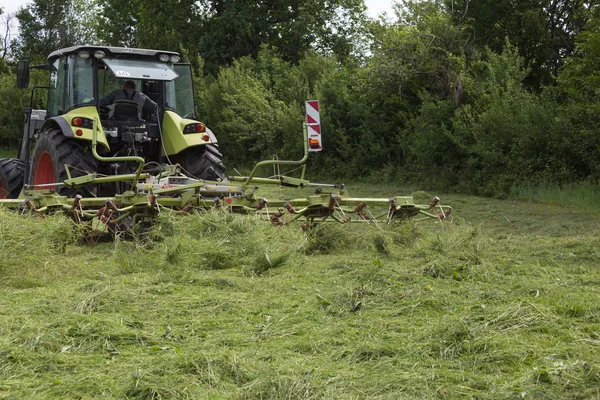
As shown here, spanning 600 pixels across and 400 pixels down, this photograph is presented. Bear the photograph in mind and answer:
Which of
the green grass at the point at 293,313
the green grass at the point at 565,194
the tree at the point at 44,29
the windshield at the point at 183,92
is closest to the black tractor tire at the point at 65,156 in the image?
the green grass at the point at 293,313

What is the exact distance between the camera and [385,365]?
12.2ft

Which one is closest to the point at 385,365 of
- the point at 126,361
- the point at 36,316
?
→ the point at 126,361

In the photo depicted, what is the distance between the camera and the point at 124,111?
958 centimetres

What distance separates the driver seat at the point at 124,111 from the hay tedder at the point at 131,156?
0.04 feet

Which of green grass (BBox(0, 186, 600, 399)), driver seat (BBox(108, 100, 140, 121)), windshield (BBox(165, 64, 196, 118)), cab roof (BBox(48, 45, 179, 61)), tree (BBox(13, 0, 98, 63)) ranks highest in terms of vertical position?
tree (BBox(13, 0, 98, 63))

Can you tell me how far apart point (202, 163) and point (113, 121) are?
115cm

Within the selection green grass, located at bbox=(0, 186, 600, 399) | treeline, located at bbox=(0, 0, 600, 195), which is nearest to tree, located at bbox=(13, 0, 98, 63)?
treeline, located at bbox=(0, 0, 600, 195)

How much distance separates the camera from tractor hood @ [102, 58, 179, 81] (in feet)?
30.5

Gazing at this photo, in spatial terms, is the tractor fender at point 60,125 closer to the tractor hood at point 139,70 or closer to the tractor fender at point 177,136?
the tractor hood at point 139,70

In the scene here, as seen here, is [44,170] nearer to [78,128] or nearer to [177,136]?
[78,128]

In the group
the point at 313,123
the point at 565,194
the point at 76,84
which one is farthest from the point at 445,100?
the point at 76,84

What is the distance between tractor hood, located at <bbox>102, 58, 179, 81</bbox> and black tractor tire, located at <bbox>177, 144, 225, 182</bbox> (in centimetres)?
94

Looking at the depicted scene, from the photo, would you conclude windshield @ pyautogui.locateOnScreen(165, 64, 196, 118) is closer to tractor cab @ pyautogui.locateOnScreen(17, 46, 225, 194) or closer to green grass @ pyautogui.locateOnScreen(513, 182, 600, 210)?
tractor cab @ pyautogui.locateOnScreen(17, 46, 225, 194)

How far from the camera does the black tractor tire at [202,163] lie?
970 centimetres
